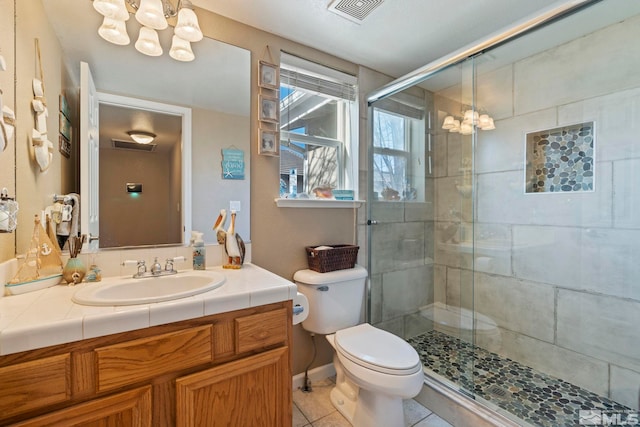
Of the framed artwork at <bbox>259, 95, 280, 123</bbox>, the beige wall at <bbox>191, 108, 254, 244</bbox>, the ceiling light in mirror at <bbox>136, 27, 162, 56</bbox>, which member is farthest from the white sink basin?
the ceiling light in mirror at <bbox>136, 27, 162, 56</bbox>

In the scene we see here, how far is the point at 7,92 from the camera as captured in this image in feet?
3.21

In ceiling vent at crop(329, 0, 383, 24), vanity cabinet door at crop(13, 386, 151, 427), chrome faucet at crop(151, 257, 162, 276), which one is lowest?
vanity cabinet door at crop(13, 386, 151, 427)

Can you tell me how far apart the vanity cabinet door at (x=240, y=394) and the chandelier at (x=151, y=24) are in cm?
147

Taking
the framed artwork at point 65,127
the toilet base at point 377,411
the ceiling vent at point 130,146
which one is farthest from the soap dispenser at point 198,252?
the toilet base at point 377,411

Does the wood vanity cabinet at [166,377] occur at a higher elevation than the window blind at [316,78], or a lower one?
lower

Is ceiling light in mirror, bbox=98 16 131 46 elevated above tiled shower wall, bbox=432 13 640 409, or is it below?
above

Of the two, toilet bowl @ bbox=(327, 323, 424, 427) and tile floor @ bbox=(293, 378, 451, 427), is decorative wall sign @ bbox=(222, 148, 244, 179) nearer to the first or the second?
toilet bowl @ bbox=(327, 323, 424, 427)

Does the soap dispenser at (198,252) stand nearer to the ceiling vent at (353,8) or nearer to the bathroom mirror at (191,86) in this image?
the bathroom mirror at (191,86)

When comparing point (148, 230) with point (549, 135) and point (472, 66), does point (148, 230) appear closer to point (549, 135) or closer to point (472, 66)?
point (472, 66)

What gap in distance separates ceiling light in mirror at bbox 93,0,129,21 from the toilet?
5.06 ft

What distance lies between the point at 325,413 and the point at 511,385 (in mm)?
1171

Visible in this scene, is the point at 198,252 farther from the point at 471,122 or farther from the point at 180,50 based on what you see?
the point at 471,122

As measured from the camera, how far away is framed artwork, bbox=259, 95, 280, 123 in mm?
1720

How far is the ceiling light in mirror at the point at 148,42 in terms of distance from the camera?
54.1 inches
